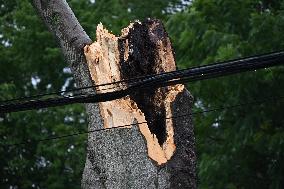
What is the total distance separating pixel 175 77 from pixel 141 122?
0.44 metres

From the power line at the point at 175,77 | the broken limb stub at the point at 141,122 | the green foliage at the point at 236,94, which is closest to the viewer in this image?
the power line at the point at 175,77

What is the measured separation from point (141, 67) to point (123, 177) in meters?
0.68

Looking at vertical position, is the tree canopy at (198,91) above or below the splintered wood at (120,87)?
below

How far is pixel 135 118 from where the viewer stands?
11.7 feet

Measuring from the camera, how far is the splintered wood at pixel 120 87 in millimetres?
3527

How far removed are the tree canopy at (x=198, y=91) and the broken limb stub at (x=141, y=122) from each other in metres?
1.33

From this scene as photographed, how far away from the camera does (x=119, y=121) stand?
3.60m

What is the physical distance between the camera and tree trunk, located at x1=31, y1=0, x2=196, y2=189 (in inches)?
137

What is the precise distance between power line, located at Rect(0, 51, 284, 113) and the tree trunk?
125 millimetres

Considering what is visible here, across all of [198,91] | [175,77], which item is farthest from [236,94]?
[175,77]

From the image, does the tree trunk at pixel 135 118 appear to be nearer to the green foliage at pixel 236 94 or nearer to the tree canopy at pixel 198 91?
the tree canopy at pixel 198 91

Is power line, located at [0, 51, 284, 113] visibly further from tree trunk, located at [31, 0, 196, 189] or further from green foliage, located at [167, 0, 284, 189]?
green foliage, located at [167, 0, 284, 189]

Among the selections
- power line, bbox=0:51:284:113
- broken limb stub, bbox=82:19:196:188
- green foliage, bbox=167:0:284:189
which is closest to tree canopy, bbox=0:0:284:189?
green foliage, bbox=167:0:284:189

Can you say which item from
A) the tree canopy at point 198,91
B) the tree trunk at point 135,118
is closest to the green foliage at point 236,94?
the tree canopy at point 198,91
